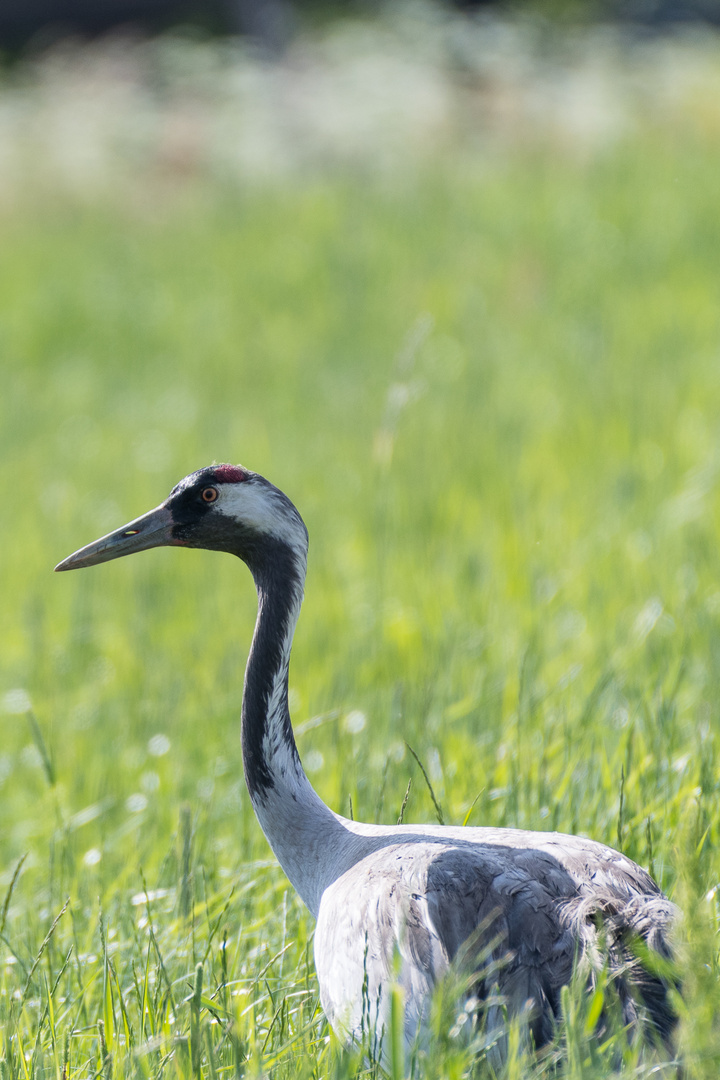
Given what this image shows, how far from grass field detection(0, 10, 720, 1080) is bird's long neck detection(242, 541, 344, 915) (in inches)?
7.3

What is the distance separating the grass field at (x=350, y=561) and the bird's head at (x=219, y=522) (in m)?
0.74

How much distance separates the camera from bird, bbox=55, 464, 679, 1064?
8.21 feet

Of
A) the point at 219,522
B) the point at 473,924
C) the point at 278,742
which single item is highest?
the point at 219,522

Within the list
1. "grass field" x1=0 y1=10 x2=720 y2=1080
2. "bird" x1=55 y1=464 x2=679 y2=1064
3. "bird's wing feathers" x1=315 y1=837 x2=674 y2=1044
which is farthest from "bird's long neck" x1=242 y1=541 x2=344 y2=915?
"bird's wing feathers" x1=315 y1=837 x2=674 y2=1044

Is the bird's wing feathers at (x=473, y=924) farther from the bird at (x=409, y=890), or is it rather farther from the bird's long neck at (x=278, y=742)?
the bird's long neck at (x=278, y=742)

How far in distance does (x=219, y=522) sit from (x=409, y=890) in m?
1.08

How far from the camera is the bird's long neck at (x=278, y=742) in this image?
10.5ft

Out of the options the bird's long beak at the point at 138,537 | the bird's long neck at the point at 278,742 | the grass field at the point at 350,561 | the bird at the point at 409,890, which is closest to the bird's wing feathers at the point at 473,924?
the bird at the point at 409,890

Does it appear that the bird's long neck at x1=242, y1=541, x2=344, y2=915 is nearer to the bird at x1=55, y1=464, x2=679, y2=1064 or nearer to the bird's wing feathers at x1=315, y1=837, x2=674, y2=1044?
the bird at x1=55, y1=464, x2=679, y2=1064

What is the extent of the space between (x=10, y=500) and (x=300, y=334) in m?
4.62

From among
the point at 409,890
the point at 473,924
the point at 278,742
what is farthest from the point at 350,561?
the point at 473,924

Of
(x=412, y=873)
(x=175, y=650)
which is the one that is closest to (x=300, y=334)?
(x=175, y=650)

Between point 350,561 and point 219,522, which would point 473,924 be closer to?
point 219,522

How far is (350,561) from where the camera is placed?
7684 mm
